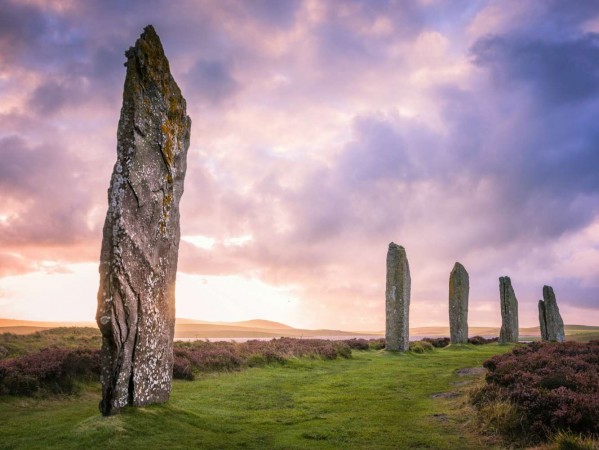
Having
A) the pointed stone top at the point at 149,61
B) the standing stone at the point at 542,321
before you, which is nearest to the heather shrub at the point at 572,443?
the pointed stone top at the point at 149,61

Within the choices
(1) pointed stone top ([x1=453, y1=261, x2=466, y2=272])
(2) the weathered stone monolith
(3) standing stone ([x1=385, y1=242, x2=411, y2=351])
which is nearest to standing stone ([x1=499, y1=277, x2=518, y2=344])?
(2) the weathered stone monolith

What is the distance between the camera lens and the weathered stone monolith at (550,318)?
1395 inches

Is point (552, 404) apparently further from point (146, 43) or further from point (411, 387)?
point (146, 43)

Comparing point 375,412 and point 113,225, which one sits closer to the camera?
point 113,225

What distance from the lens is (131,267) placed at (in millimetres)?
9352

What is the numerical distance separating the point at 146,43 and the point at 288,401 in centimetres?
979

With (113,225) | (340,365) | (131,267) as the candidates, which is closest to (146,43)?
(113,225)

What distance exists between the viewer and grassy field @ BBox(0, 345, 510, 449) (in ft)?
27.5

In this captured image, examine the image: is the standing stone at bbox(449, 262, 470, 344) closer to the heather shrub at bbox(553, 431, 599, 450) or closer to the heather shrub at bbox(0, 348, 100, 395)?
the heather shrub at bbox(0, 348, 100, 395)

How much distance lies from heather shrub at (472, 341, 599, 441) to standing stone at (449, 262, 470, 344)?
20129 millimetres

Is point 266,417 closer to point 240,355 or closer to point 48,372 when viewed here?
point 48,372

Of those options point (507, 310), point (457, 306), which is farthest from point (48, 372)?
point (507, 310)

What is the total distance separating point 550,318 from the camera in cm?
3550

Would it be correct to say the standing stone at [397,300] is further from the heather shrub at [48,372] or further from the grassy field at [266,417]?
the heather shrub at [48,372]
